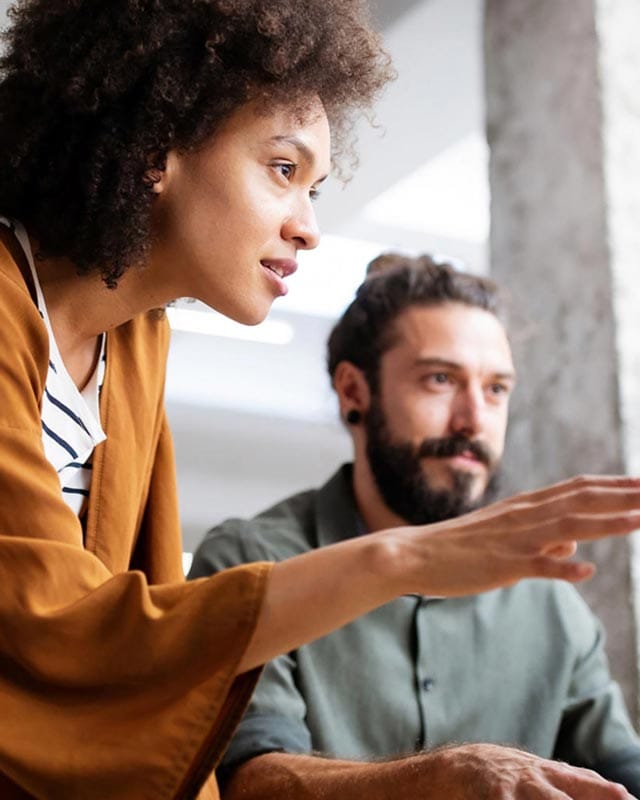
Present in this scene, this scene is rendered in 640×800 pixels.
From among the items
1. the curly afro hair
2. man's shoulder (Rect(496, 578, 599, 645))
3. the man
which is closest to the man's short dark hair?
the man

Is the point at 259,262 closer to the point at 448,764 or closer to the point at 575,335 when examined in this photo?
the point at 448,764

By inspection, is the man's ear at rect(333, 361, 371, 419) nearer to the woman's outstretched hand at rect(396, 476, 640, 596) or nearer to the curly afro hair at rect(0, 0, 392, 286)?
the curly afro hair at rect(0, 0, 392, 286)

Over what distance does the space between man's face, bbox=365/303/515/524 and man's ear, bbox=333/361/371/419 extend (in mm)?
27

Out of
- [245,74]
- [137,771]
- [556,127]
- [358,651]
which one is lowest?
[137,771]

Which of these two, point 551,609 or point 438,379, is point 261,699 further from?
point 438,379

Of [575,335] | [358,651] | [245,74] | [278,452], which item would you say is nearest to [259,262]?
[245,74]

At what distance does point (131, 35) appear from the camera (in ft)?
4.14

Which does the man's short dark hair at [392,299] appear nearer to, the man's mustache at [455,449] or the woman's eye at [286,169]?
the man's mustache at [455,449]

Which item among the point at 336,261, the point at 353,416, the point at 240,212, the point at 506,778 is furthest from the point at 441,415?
the point at 336,261

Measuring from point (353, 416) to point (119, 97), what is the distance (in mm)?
829

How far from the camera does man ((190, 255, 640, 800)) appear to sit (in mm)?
1606

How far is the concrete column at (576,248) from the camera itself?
7.01 feet

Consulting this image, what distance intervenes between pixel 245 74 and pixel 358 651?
0.73 metres

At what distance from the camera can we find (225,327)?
19.4 ft
